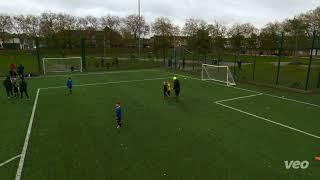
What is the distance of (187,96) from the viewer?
20.3 m

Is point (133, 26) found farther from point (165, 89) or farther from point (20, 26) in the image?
point (165, 89)

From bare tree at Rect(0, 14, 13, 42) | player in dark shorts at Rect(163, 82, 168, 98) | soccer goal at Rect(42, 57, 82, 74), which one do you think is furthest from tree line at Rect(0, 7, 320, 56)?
player in dark shorts at Rect(163, 82, 168, 98)

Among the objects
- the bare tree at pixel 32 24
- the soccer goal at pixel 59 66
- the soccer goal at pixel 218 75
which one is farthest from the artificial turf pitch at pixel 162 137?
the bare tree at pixel 32 24

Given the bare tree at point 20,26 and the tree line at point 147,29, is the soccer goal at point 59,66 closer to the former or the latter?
the tree line at point 147,29

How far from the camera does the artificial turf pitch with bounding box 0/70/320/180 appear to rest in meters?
8.77

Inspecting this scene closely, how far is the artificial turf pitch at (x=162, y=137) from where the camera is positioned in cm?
→ 877

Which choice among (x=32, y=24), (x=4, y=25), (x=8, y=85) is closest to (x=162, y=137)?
(x=8, y=85)

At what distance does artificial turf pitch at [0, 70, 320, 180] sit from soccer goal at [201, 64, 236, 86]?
6282mm

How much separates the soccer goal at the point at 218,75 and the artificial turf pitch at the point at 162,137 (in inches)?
247

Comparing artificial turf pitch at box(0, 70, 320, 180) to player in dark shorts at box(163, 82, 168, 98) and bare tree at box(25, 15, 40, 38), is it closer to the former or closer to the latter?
player in dark shorts at box(163, 82, 168, 98)

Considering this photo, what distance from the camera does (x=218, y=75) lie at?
2977cm

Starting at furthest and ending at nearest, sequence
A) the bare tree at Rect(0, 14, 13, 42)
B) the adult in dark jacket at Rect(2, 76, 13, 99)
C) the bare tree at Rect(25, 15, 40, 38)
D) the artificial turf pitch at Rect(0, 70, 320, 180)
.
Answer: the bare tree at Rect(25, 15, 40, 38) < the bare tree at Rect(0, 14, 13, 42) < the adult in dark jacket at Rect(2, 76, 13, 99) < the artificial turf pitch at Rect(0, 70, 320, 180)

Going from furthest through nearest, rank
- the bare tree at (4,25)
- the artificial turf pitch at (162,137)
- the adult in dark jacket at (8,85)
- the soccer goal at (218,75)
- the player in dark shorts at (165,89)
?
the bare tree at (4,25) → the soccer goal at (218,75) → the player in dark shorts at (165,89) → the adult in dark jacket at (8,85) → the artificial turf pitch at (162,137)

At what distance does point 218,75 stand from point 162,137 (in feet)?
64.2
